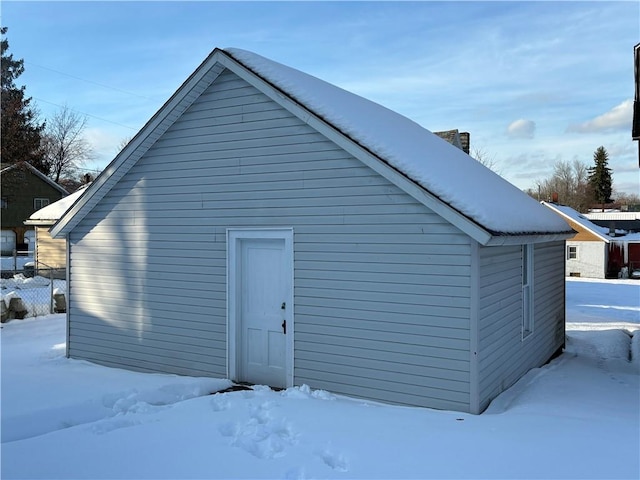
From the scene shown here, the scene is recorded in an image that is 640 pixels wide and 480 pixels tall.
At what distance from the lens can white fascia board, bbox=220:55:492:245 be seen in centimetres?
580

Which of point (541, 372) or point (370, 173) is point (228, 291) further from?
point (541, 372)

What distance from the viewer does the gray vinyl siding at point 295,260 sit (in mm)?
6277

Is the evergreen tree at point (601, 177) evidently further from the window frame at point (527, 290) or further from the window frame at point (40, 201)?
the window frame at point (527, 290)

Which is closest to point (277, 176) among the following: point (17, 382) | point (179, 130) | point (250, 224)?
point (250, 224)

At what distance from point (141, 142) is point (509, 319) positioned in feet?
20.4

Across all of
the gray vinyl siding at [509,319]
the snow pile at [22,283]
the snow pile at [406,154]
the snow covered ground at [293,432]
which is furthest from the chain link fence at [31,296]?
the gray vinyl siding at [509,319]

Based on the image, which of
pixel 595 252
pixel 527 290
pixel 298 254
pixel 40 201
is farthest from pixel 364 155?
pixel 40 201

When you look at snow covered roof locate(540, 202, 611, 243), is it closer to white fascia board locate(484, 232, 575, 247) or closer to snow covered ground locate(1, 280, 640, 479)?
white fascia board locate(484, 232, 575, 247)

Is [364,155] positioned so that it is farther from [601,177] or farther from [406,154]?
[601,177]

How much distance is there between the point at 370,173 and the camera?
6.60 metres

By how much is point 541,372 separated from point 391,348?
346cm

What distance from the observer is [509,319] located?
7309 millimetres

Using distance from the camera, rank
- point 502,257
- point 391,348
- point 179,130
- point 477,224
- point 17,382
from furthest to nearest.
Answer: point 179,130 < point 17,382 < point 502,257 < point 391,348 < point 477,224

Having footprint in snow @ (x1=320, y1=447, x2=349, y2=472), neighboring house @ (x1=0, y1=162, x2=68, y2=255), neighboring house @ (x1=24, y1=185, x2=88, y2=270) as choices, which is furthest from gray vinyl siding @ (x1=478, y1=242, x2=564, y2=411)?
neighboring house @ (x1=0, y1=162, x2=68, y2=255)
